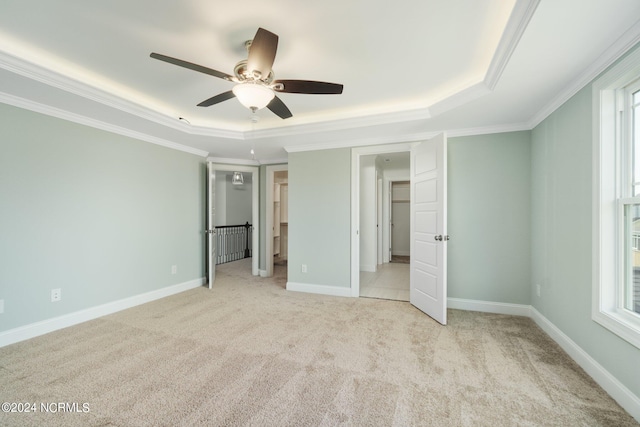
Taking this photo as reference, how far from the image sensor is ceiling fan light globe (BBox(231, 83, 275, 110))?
189cm

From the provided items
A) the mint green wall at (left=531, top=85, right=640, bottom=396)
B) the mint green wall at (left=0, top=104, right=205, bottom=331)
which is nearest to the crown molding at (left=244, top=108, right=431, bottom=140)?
the mint green wall at (left=531, top=85, right=640, bottom=396)

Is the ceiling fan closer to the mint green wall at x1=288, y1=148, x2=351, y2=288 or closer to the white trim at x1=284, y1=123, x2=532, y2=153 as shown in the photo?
the white trim at x1=284, y1=123, x2=532, y2=153

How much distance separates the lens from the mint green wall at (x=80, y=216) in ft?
8.49

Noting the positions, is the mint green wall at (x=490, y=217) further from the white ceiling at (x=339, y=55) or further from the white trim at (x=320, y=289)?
the white trim at (x=320, y=289)

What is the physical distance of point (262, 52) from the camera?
5.47ft

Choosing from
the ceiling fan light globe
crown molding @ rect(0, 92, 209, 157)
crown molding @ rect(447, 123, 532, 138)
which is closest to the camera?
the ceiling fan light globe

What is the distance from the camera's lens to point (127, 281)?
356 centimetres

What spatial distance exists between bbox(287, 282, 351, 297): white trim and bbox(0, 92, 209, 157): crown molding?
9.18 feet

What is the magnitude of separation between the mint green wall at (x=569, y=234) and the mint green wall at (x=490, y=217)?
0.15m

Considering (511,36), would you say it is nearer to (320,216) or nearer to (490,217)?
(490,217)

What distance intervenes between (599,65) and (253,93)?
96.1 inches

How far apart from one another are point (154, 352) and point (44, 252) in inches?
64.5

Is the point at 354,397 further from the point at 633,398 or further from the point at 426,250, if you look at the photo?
the point at 426,250

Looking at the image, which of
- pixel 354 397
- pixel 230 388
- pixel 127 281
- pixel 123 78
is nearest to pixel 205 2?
pixel 123 78
